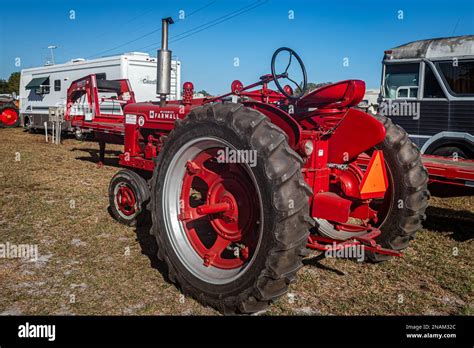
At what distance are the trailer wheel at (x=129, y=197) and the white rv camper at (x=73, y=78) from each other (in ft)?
31.5

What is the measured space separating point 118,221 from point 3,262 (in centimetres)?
143

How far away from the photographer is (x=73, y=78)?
1622 cm

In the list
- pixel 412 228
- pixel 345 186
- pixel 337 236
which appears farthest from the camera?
pixel 337 236

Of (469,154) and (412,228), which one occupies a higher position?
(469,154)

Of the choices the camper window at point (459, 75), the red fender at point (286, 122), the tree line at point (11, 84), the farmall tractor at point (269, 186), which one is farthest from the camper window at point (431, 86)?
the tree line at point (11, 84)

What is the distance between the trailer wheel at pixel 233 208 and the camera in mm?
2506

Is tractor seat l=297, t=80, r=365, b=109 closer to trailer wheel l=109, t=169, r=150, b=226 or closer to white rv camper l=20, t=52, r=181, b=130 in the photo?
trailer wheel l=109, t=169, r=150, b=226

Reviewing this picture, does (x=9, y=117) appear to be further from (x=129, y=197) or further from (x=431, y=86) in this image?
(x=431, y=86)

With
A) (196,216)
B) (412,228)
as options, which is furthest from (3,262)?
(412,228)

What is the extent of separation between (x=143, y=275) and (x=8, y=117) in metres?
21.9

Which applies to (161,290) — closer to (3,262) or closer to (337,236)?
(3,262)

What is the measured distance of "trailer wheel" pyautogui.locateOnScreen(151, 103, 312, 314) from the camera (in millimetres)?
2506
